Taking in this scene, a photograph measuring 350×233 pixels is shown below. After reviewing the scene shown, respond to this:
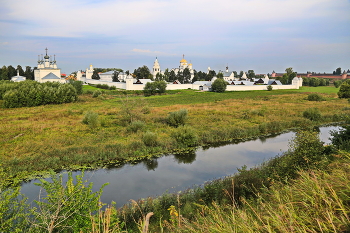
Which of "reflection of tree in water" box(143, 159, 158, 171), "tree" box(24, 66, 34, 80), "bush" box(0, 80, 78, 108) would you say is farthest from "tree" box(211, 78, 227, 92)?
"tree" box(24, 66, 34, 80)

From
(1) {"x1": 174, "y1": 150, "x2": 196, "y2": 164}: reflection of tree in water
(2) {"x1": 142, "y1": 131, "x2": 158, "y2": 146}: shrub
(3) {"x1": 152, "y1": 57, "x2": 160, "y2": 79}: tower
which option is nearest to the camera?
(1) {"x1": 174, "y1": 150, "x2": 196, "y2": 164}: reflection of tree in water

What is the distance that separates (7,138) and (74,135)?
3.91 meters

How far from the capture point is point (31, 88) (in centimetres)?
3170

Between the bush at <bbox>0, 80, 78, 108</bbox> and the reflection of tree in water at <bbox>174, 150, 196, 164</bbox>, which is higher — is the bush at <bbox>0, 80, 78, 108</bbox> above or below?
above

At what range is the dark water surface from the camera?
10.3 m

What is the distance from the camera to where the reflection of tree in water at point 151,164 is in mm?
12942

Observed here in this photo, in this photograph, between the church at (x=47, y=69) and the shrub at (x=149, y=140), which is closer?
the shrub at (x=149, y=140)

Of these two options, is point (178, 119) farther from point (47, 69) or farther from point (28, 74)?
point (28, 74)

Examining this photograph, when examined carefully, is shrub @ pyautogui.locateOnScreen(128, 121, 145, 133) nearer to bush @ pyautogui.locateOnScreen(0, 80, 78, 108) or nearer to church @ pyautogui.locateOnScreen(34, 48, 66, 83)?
bush @ pyautogui.locateOnScreen(0, 80, 78, 108)

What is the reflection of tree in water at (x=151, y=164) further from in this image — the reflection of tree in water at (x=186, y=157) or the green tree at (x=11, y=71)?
the green tree at (x=11, y=71)

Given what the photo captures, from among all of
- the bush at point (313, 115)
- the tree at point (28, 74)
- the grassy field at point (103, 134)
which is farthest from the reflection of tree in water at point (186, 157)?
the tree at point (28, 74)

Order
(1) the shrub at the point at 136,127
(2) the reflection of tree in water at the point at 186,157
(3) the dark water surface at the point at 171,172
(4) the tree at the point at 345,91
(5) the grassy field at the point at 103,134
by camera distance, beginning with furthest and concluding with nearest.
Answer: (4) the tree at the point at 345,91, (1) the shrub at the point at 136,127, (2) the reflection of tree in water at the point at 186,157, (5) the grassy field at the point at 103,134, (3) the dark water surface at the point at 171,172

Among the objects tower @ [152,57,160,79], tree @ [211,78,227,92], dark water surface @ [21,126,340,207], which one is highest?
tower @ [152,57,160,79]

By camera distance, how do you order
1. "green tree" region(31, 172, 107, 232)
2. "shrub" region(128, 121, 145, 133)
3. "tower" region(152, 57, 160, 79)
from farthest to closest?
"tower" region(152, 57, 160, 79)
"shrub" region(128, 121, 145, 133)
"green tree" region(31, 172, 107, 232)
